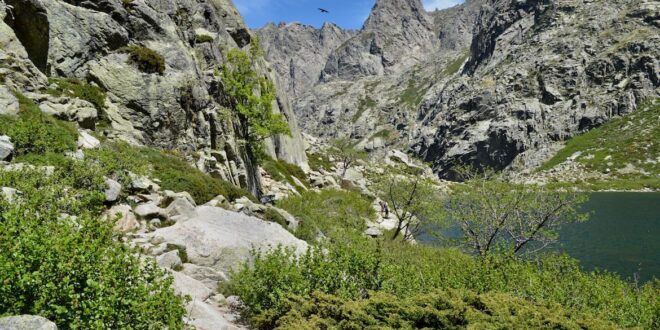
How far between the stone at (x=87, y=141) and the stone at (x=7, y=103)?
9.53ft

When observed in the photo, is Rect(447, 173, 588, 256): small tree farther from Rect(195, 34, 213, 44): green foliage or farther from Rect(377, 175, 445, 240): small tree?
Rect(195, 34, 213, 44): green foliage

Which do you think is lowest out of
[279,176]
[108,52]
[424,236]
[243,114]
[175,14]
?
[424,236]

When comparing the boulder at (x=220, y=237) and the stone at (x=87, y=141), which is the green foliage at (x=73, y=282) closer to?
the boulder at (x=220, y=237)

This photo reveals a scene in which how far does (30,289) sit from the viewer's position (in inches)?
230

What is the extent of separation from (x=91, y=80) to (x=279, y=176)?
72.1 ft

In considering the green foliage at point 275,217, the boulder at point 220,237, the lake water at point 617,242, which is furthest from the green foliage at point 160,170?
the lake water at point 617,242

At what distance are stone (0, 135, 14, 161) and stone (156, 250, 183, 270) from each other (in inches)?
275

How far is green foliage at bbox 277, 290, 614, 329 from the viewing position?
9.73 meters

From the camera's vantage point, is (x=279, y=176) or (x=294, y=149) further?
(x=294, y=149)

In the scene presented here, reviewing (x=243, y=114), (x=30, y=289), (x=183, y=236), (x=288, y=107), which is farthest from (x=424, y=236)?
(x=30, y=289)

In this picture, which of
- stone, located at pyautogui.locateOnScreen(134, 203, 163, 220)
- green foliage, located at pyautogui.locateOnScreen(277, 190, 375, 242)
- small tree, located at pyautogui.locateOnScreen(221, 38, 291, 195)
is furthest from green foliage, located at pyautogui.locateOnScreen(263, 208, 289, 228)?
small tree, located at pyautogui.locateOnScreen(221, 38, 291, 195)

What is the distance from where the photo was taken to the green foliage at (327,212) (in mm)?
29000

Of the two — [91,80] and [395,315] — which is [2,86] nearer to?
[91,80]

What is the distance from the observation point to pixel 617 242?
2239 inches
